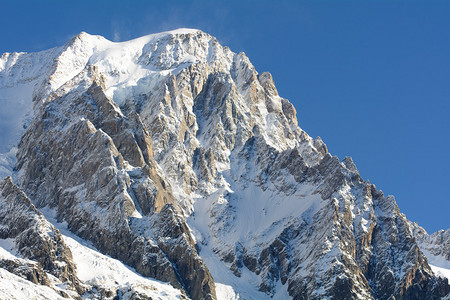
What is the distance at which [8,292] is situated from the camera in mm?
198875

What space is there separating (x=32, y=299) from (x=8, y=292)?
5.57 metres

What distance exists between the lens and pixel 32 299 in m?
200
